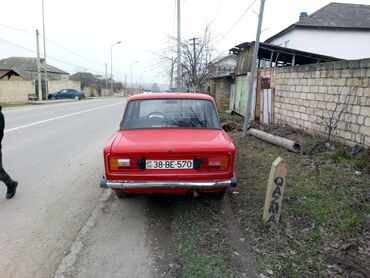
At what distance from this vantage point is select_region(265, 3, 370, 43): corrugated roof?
23861 millimetres

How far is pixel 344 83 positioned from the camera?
22.5ft

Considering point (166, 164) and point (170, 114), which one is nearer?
point (166, 164)

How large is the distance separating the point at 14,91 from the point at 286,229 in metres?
34.2

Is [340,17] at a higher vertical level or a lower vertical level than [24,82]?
higher

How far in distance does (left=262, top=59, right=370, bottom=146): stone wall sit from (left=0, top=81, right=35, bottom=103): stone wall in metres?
28.6

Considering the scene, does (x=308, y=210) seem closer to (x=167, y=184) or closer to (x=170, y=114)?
(x=167, y=184)

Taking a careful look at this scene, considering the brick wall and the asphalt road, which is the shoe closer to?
the asphalt road

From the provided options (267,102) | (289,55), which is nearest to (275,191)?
(267,102)

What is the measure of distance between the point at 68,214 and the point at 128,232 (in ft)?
3.36

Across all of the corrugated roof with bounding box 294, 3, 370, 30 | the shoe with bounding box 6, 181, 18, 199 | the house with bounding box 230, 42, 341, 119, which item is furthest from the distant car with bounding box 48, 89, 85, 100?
the shoe with bounding box 6, 181, 18, 199

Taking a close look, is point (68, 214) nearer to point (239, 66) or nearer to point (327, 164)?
point (327, 164)

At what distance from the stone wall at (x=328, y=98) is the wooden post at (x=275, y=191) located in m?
3.44

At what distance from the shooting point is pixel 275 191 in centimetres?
365

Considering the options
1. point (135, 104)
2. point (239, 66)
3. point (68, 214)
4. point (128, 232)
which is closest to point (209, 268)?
point (128, 232)
